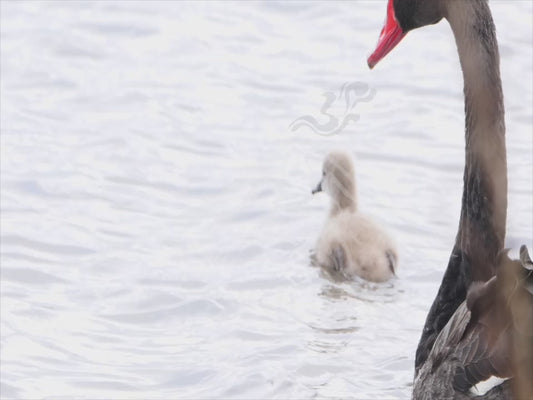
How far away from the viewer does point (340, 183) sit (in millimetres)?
6863

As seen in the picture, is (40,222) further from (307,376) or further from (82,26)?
(82,26)

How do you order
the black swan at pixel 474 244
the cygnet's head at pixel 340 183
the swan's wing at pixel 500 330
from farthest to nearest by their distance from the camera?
the cygnet's head at pixel 340 183, the black swan at pixel 474 244, the swan's wing at pixel 500 330

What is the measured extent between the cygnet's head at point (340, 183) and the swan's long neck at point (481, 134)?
8.13 feet

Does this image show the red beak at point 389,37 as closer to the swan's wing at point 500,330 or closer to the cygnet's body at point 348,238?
the swan's wing at point 500,330

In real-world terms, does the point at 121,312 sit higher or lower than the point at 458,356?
lower

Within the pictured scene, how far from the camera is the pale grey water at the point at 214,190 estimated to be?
18.1ft

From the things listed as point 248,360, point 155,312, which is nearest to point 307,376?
point 248,360

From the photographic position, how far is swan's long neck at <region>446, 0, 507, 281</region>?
4289 millimetres

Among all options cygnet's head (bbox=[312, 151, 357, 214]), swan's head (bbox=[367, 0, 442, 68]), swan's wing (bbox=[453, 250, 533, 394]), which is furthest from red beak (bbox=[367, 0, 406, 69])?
cygnet's head (bbox=[312, 151, 357, 214])

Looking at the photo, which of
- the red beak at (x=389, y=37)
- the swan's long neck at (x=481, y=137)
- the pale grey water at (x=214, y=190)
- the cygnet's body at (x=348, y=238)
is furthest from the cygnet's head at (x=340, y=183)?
the swan's long neck at (x=481, y=137)

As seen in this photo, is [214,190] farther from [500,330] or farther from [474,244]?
[500,330]

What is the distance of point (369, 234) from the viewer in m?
6.68

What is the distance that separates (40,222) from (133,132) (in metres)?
1.28

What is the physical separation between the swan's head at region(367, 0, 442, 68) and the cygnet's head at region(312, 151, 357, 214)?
7.37 feet
